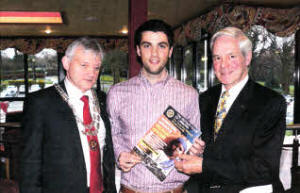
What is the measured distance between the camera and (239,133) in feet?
4.76

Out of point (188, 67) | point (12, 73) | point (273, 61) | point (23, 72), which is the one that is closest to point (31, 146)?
point (273, 61)

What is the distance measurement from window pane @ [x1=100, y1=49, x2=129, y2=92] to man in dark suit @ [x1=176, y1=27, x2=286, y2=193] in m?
6.05

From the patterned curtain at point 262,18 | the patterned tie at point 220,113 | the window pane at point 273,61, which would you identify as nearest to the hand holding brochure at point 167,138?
the patterned tie at point 220,113

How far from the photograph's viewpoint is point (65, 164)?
1.49 metres

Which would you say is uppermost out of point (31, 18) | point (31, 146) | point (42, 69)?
point (31, 18)

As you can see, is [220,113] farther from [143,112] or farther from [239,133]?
[143,112]

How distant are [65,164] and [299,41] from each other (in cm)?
412

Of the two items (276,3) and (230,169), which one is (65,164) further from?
(276,3)

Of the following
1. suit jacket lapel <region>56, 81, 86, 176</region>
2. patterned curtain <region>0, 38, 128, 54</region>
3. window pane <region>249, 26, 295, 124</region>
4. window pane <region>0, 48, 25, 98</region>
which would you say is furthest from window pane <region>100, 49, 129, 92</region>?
suit jacket lapel <region>56, 81, 86, 176</region>

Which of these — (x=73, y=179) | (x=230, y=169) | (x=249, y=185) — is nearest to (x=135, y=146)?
(x=73, y=179)

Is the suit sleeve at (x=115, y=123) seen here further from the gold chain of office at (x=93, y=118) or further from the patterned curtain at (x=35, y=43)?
the patterned curtain at (x=35, y=43)

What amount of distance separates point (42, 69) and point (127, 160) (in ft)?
27.8

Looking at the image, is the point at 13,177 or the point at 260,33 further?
the point at 260,33

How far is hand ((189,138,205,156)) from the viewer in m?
1.49
